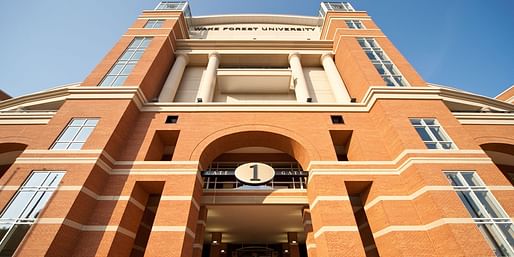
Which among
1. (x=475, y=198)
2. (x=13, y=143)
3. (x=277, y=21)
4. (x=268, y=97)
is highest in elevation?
(x=277, y=21)

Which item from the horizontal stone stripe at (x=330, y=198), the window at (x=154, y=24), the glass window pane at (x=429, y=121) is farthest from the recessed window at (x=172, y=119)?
the glass window pane at (x=429, y=121)

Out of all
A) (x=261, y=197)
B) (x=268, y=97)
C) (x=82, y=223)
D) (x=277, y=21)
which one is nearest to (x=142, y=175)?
(x=82, y=223)

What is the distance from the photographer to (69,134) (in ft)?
37.1

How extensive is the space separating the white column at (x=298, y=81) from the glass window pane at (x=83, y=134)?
42.1 ft

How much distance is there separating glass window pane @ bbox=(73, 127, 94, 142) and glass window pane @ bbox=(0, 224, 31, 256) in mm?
4088

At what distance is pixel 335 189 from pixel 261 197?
14.9ft

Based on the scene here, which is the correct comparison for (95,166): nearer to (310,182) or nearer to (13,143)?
(13,143)

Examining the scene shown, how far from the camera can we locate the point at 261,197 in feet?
43.5

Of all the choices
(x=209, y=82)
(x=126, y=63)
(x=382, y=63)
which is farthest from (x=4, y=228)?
(x=382, y=63)

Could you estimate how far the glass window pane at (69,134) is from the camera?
36.3 ft

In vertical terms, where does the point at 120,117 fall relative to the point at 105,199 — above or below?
above

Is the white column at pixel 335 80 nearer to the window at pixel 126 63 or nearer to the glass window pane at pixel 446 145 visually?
the glass window pane at pixel 446 145

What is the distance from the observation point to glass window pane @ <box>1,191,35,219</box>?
28.6ft

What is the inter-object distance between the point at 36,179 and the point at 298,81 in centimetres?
1631
